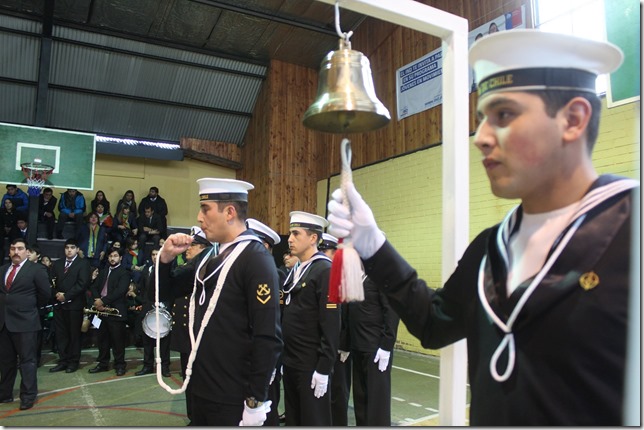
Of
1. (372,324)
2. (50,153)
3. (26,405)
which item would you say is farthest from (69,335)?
(372,324)

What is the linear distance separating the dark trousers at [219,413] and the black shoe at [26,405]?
411 centimetres

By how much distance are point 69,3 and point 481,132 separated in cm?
1296

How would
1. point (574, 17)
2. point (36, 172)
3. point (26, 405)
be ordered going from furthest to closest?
point (36, 172)
point (574, 17)
point (26, 405)

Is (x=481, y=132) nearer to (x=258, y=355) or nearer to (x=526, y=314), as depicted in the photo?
(x=526, y=314)

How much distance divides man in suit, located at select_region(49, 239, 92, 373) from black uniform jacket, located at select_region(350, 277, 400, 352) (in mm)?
4972

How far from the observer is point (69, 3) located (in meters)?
11.4

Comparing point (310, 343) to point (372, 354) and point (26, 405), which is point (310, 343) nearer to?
point (372, 354)

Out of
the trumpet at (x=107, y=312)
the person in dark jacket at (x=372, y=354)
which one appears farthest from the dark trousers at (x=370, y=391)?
the trumpet at (x=107, y=312)

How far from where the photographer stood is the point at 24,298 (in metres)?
5.70

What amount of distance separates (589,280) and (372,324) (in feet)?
13.2

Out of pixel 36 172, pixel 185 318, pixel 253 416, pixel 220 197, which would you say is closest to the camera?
pixel 253 416

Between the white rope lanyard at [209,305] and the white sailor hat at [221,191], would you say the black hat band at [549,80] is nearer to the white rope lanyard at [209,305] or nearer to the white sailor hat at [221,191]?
the white rope lanyard at [209,305]

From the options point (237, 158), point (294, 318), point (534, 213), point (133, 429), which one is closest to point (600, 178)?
point (534, 213)

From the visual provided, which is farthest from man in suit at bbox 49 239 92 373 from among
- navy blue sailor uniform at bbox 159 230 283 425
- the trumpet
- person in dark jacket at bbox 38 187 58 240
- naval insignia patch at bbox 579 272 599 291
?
naval insignia patch at bbox 579 272 599 291
